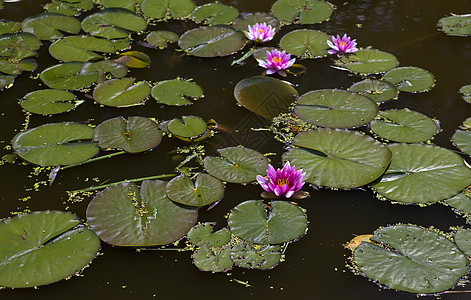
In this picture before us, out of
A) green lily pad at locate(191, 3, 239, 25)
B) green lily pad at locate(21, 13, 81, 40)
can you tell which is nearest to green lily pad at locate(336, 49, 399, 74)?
green lily pad at locate(191, 3, 239, 25)

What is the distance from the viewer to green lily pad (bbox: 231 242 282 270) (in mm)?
2326

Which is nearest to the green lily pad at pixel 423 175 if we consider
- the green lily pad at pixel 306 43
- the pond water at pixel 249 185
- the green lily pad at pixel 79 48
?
the pond water at pixel 249 185

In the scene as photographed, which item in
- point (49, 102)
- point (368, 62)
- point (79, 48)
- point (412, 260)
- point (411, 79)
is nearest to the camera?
point (412, 260)

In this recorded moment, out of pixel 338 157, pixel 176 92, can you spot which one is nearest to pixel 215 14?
pixel 176 92

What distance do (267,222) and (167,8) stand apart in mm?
2622

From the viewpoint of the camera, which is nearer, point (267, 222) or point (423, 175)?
point (267, 222)

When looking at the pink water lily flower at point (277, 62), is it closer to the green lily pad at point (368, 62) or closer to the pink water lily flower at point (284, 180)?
the green lily pad at point (368, 62)

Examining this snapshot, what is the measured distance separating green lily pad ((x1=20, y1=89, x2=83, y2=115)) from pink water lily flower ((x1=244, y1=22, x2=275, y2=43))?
144 cm

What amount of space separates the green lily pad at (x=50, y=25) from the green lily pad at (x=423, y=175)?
110 inches

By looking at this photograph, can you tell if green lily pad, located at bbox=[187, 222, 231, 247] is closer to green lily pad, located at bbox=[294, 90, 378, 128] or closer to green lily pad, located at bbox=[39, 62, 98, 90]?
green lily pad, located at bbox=[294, 90, 378, 128]

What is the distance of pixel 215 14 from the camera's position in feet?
14.1

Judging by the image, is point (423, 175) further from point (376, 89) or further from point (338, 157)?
point (376, 89)

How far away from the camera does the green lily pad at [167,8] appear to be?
4.33 m

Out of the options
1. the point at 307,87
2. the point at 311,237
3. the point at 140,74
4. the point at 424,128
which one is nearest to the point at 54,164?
the point at 140,74
